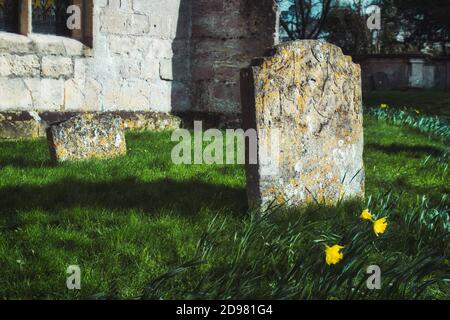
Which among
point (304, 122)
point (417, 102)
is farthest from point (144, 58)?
point (417, 102)

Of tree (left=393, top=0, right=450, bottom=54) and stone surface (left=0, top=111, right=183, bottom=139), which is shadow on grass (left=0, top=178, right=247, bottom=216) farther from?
tree (left=393, top=0, right=450, bottom=54)

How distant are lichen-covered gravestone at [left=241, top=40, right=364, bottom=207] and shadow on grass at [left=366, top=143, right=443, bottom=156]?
266cm

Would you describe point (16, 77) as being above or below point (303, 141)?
above

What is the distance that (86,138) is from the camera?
19.2ft

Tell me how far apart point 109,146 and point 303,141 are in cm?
260

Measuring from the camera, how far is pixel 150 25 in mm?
8469

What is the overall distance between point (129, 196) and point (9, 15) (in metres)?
4.51

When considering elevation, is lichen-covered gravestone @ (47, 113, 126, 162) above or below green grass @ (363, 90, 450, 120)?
below

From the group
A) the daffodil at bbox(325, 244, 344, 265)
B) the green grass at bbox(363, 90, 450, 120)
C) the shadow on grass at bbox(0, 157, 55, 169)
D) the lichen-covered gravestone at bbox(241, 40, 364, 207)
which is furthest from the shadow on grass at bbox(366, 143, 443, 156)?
the green grass at bbox(363, 90, 450, 120)

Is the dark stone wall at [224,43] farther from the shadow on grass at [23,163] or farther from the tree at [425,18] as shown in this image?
the tree at [425,18]

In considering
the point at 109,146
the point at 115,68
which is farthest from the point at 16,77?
the point at 109,146

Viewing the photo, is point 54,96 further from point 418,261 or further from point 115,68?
point 418,261

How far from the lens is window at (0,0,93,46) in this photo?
7473mm
